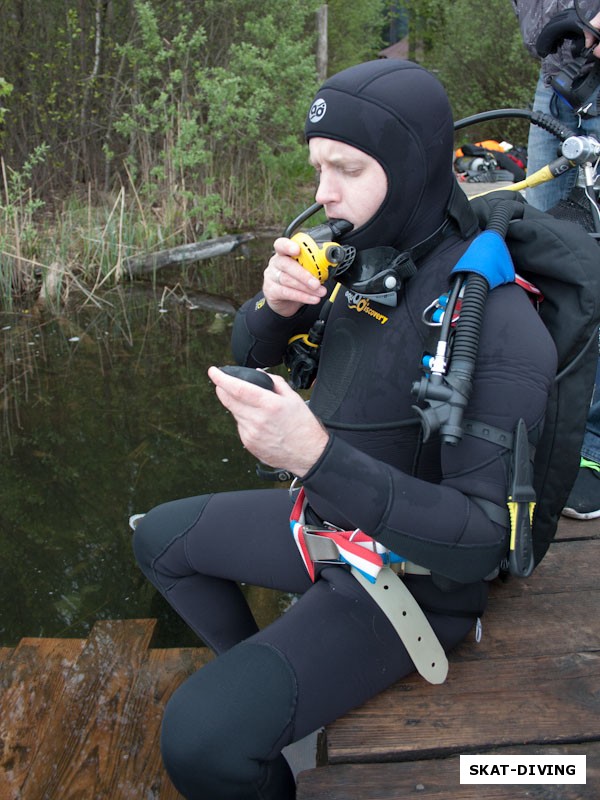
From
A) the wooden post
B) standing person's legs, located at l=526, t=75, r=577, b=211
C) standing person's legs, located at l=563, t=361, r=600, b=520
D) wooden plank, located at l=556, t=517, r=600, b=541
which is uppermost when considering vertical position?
standing person's legs, located at l=526, t=75, r=577, b=211

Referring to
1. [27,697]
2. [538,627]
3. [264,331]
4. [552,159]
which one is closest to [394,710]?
[538,627]

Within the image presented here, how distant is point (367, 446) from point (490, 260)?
0.45 metres

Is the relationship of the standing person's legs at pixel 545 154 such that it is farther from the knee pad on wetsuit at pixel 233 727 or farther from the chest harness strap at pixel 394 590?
the knee pad on wetsuit at pixel 233 727

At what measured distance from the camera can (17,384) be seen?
4.68 meters

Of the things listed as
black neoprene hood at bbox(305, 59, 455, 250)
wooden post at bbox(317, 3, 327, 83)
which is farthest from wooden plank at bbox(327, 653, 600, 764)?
wooden post at bbox(317, 3, 327, 83)

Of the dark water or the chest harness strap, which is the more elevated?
the chest harness strap

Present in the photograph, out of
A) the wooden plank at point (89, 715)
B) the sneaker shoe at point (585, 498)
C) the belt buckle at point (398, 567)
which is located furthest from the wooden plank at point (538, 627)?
the wooden plank at point (89, 715)

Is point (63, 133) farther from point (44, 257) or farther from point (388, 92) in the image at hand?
point (388, 92)

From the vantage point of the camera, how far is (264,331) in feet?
6.23

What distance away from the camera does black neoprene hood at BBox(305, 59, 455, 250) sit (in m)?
1.50

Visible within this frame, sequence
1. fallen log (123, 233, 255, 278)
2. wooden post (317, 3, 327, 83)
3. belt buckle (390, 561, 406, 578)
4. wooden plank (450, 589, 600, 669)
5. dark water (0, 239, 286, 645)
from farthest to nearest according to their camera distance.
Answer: wooden post (317, 3, 327, 83) < fallen log (123, 233, 255, 278) < dark water (0, 239, 286, 645) < wooden plank (450, 589, 600, 669) < belt buckle (390, 561, 406, 578)

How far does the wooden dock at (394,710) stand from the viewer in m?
1.48

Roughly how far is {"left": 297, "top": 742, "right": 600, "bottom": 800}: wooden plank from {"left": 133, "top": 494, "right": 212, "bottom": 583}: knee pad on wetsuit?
0.68m

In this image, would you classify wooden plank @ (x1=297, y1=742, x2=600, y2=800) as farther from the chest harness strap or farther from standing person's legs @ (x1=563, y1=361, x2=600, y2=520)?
standing person's legs @ (x1=563, y1=361, x2=600, y2=520)
